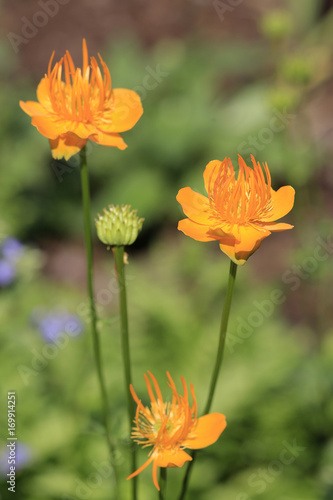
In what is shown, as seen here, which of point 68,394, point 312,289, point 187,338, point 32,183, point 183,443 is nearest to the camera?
point 183,443

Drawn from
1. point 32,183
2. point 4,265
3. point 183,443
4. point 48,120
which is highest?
point 32,183

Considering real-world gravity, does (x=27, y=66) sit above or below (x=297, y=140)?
above

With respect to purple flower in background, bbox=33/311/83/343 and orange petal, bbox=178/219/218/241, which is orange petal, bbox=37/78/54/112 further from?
purple flower in background, bbox=33/311/83/343

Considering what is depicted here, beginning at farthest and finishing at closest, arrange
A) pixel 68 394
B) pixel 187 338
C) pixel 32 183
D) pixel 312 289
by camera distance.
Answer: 1. pixel 32 183
2. pixel 312 289
3. pixel 187 338
4. pixel 68 394

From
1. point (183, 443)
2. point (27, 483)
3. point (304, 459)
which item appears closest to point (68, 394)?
point (27, 483)

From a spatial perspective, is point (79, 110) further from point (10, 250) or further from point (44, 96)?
point (10, 250)

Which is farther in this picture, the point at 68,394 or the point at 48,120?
the point at 68,394

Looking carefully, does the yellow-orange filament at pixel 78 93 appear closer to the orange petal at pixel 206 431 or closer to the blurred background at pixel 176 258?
the blurred background at pixel 176 258

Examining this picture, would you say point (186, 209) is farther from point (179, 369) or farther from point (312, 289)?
point (312, 289)
